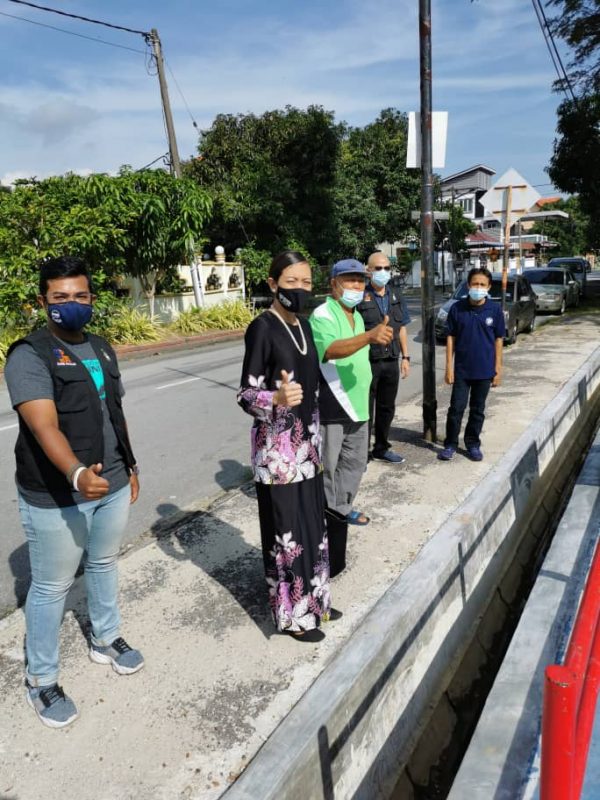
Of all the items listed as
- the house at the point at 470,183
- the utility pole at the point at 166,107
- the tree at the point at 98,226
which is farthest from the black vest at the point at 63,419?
the house at the point at 470,183

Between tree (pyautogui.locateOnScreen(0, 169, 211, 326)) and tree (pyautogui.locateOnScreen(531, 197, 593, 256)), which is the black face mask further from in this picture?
tree (pyautogui.locateOnScreen(531, 197, 593, 256))

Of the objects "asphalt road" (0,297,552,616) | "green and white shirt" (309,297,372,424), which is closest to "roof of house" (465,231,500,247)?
"asphalt road" (0,297,552,616)

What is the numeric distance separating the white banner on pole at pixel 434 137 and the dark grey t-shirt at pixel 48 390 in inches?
166

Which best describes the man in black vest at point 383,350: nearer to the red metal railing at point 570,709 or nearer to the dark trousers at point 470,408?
the dark trousers at point 470,408

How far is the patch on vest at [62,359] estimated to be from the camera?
2.22 meters

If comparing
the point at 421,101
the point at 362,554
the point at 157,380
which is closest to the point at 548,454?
the point at 362,554

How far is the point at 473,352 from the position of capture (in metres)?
5.21

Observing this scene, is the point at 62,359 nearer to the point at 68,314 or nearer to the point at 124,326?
the point at 68,314

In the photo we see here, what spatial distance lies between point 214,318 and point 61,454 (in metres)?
16.1

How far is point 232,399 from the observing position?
29.2ft

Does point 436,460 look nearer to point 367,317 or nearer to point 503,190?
point 367,317

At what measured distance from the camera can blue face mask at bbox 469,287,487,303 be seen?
5.18 meters

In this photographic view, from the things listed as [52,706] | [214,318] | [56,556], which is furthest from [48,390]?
[214,318]

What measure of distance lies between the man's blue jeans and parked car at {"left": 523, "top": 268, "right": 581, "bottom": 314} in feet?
61.4
